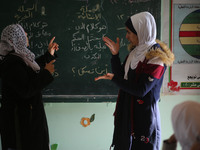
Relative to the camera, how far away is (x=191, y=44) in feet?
8.60

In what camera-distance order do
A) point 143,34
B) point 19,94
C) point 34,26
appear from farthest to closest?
point 34,26 → point 143,34 → point 19,94

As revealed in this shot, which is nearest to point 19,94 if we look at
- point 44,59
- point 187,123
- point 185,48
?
point 44,59

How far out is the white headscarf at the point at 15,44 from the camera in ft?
5.18

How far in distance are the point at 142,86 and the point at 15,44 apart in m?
1.03

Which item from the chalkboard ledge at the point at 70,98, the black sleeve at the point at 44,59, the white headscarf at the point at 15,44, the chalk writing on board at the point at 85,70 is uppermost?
the white headscarf at the point at 15,44

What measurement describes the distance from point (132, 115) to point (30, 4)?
1797 millimetres

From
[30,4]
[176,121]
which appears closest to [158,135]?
[176,121]

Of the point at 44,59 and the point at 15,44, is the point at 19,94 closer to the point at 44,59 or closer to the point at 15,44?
the point at 15,44

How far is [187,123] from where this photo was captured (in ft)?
3.16

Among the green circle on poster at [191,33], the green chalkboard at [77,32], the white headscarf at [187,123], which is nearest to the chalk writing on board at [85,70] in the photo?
the green chalkboard at [77,32]

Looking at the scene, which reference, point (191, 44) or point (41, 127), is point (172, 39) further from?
point (41, 127)

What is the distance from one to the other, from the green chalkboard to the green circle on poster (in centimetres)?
36

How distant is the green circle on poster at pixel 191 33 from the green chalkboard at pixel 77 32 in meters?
0.36

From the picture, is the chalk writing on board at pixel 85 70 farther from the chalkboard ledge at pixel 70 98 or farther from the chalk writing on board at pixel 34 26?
the chalk writing on board at pixel 34 26
